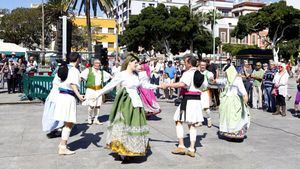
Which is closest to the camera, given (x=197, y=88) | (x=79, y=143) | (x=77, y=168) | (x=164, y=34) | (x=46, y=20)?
(x=77, y=168)

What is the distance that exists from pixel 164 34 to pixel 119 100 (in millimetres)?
45869

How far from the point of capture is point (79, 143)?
7562 mm

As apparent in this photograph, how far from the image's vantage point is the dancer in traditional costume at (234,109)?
783cm

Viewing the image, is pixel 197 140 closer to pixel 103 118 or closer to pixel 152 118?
pixel 152 118

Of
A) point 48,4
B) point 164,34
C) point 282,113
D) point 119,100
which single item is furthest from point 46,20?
point 119,100

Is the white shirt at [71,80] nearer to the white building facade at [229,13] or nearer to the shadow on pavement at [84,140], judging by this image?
the shadow on pavement at [84,140]

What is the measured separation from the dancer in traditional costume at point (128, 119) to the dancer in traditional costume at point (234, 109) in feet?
8.11

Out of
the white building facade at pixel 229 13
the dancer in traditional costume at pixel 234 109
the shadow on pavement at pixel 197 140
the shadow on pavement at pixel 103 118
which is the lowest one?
the shadow on pavement at pixel 197 140

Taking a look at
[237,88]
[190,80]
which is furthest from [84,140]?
[237,88]

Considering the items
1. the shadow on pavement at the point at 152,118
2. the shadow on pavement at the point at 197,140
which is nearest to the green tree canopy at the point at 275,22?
the shadow on pavement at the point at 152,118

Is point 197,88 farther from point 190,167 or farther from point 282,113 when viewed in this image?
point 282,113

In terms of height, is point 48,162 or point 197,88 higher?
point 197,88

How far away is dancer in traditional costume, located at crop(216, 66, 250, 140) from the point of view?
7832 mm

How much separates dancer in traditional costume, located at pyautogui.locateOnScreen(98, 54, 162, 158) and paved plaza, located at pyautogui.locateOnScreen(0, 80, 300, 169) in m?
0.31
